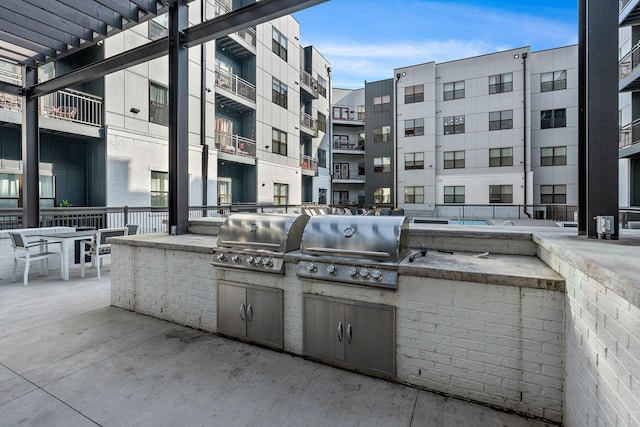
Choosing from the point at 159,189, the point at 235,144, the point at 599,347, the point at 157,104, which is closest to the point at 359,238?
the point at 599,347

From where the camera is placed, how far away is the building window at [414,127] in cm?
2378

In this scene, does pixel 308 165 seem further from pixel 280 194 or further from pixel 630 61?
pixel 630 61

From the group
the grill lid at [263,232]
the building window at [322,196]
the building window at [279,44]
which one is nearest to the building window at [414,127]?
the building window at [322,196]

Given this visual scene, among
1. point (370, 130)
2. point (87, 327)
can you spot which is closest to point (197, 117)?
point (87, 327)

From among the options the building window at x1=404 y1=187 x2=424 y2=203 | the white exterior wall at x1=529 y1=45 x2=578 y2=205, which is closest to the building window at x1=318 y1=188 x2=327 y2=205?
the building window at x1=404 y1=187 x2=424 y2=203

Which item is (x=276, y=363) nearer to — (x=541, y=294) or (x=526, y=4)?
(x=541, y=294)

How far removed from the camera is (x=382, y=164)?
28.9 metres

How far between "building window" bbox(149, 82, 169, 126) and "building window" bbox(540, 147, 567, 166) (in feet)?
74.1

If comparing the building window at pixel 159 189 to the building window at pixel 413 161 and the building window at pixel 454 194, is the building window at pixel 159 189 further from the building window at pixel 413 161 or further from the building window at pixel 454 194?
the building window at pixel 454 194

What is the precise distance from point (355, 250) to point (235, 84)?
15326 millimetres

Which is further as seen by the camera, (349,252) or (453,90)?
(453,90)

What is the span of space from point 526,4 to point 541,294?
59.5 ft

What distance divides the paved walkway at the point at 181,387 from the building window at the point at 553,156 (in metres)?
23.8

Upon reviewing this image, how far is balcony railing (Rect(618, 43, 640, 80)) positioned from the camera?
39.6ft
